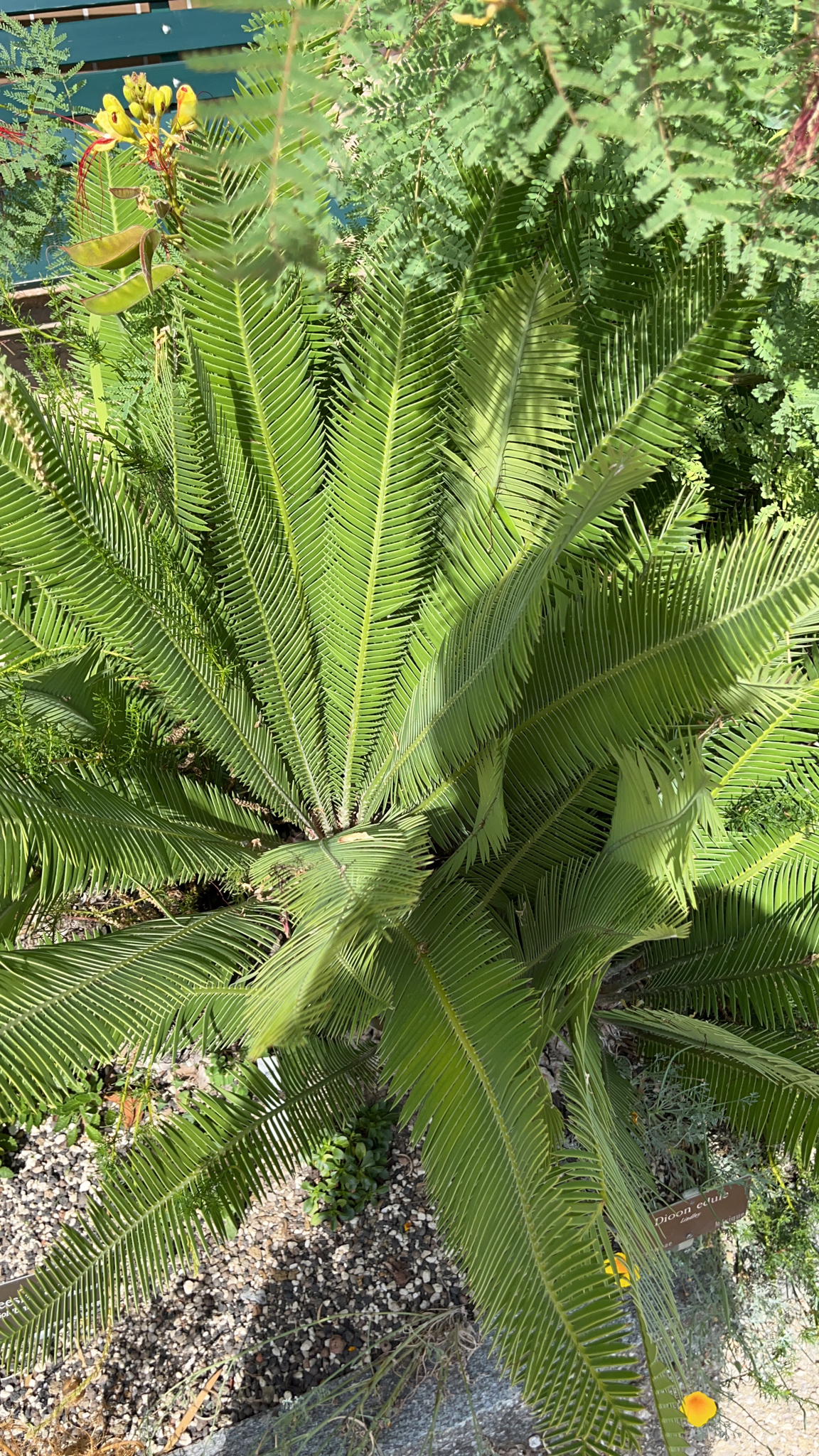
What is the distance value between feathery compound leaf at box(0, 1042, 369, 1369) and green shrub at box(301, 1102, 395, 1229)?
0.70 feet

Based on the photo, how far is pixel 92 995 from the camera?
164 centimetres

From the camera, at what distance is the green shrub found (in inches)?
84.1

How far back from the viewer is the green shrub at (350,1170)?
214cm

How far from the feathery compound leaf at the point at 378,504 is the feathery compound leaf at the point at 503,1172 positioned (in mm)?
589

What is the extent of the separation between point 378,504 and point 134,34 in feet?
10.1

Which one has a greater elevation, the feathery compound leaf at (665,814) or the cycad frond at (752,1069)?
the feathery compound leaf at (665,814)

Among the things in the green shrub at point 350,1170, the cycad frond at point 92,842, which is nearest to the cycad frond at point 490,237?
the cycad frond at point 92,842

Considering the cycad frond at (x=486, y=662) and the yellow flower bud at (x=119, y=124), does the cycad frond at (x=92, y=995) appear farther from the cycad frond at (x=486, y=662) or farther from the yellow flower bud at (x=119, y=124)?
the yellow flower bud at (x=119, y=124)

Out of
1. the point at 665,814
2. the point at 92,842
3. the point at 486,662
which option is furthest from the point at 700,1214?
the point at 92,842

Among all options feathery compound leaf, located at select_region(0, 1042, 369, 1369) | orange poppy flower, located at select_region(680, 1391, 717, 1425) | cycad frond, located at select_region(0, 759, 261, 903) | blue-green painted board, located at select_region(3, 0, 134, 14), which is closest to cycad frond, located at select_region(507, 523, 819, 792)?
cycad frond, located at select_region(0, 759, 261, 903)

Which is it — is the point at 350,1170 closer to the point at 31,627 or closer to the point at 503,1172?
the point at 503,1172

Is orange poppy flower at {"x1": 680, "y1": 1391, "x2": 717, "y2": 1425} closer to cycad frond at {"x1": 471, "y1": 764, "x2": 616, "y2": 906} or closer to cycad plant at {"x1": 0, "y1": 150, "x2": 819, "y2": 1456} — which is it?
cycad plant at {"x1": 0, "y1": 150, "x2": 819, "y2": 1456}

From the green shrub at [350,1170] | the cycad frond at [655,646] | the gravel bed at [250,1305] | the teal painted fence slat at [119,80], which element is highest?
the teal painted fence slat at [119,80]

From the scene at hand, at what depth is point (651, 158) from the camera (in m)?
1.00
